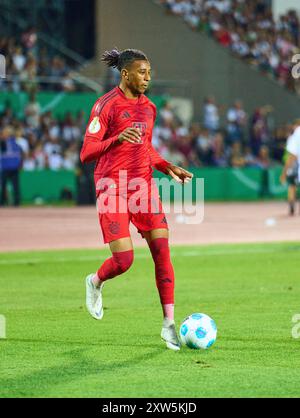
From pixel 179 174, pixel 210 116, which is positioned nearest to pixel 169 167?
pixel 179 174

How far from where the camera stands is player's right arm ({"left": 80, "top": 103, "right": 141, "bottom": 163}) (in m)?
9.53

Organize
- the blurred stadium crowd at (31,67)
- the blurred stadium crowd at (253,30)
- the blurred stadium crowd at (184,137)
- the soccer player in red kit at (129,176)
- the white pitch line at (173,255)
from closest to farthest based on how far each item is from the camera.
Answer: the soccer player in red kit at (129,176) < the white pitch line at (173,255) < the blurred stadium crowd at (184,137) < the blurred stadium crowd at (31,67) < the blurred stadium crowd at (253,30)

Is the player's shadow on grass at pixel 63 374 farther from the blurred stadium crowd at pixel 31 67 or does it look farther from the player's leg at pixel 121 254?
the blurred stadium crowd at pixel 31 67

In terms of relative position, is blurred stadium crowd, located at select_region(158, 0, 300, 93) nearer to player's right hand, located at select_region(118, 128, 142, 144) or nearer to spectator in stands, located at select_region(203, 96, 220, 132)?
spectator in stands, located at select_region(203, 96, 220, 132)

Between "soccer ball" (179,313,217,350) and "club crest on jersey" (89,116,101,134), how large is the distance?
5.96 feet

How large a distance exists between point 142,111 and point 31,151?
23.7 meters

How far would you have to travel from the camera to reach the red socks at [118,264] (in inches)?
388

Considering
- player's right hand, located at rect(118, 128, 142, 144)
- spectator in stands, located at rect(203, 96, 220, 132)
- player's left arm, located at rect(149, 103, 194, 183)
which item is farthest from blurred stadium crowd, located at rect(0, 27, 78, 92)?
player's right hand, located at rect(118, 128, 142, 144)

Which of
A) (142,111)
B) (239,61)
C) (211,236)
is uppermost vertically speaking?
(239,61)

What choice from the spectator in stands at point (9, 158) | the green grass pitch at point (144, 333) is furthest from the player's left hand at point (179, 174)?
the spectator in stands at point (9, 158)

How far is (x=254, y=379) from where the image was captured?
802cm

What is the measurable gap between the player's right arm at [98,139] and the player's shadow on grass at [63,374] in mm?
1688
